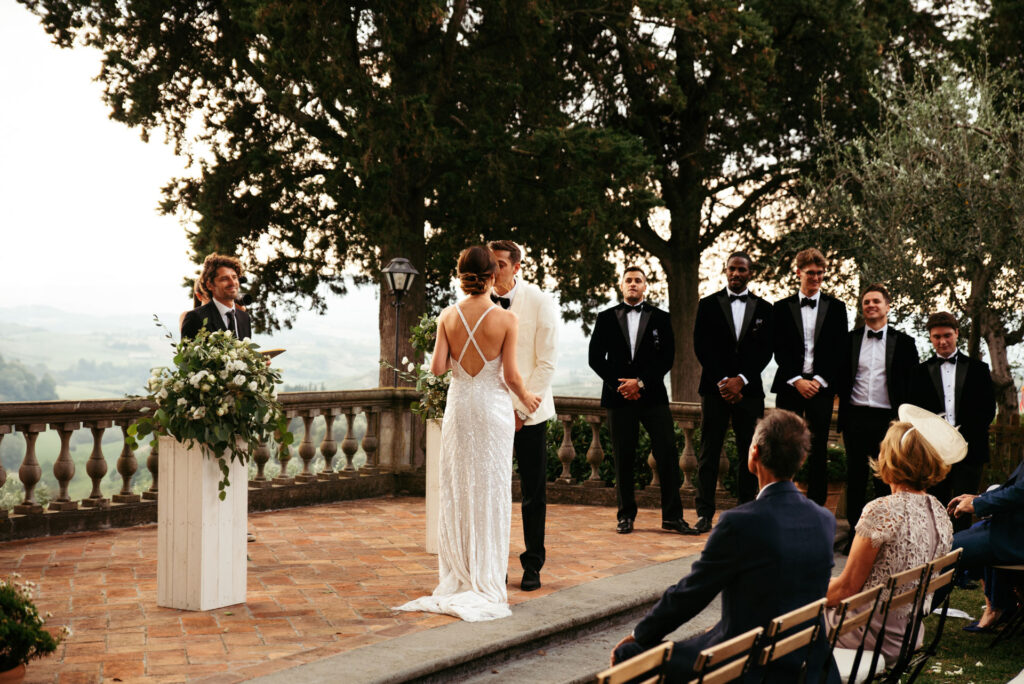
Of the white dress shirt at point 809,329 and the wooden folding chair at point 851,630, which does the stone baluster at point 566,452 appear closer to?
the white dress shirt at point 809,329

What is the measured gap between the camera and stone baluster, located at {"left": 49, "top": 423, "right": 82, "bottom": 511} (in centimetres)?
783

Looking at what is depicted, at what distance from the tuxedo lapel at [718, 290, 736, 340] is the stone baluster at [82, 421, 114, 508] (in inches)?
185

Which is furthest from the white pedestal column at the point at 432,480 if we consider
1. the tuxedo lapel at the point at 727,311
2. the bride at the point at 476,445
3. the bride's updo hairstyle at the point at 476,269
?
the tuxedo lapel at the point at 727,311

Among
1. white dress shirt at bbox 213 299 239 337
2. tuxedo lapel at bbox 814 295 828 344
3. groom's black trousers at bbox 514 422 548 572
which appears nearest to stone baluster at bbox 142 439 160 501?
white dress shirt at bbox 213 299 239 337

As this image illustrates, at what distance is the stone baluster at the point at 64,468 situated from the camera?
25.7 ft

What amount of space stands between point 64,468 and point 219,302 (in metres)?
2.16

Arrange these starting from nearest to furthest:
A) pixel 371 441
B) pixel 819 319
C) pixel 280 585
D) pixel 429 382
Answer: pixel 280 585, pixel 429 382, pixel 819 319, pixel 371 441

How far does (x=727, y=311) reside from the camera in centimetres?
764

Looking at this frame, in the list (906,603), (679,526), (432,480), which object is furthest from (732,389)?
(906,603)

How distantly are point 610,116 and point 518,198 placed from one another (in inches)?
140

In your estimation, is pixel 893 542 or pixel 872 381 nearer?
pixel 893 542

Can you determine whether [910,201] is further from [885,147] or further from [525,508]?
[525,508]

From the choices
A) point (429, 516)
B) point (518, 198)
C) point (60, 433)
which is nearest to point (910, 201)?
point (518, 198)

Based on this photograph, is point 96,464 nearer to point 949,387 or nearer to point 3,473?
point 3,473
